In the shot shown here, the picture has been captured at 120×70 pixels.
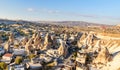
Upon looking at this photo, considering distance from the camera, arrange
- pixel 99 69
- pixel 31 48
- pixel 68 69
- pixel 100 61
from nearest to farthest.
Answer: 1. pixel 68 69
2. pixel 99 69
3. pixel 100 61
4. pixel 31 48

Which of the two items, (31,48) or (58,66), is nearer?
(58,66)

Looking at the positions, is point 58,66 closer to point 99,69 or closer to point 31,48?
point 99,69

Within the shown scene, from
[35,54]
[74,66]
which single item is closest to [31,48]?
[35,54]

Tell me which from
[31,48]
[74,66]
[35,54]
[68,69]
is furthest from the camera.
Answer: [31,48]

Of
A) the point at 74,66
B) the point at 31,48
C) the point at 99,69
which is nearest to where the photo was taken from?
the point at 74,66

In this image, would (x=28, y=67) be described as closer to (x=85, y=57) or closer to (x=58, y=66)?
(x=58, y=66)

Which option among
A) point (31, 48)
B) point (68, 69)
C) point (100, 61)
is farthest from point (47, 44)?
point (68, 69)

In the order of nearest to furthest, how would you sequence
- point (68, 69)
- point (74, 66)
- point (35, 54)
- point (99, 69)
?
point (68, 69)
point (74, 66)
point (99, 69)
point (35, 54)

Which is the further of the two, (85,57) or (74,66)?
(85,57)
